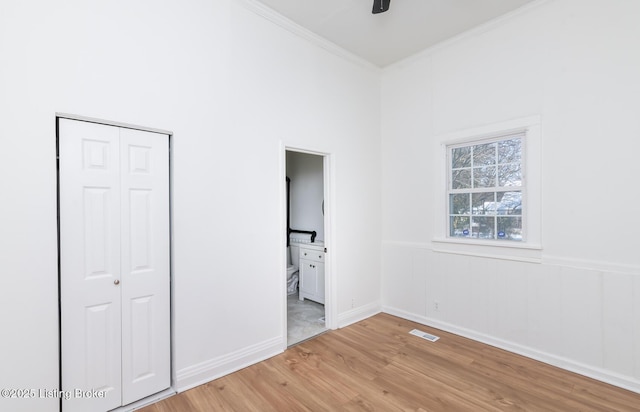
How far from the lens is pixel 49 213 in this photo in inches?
75.2

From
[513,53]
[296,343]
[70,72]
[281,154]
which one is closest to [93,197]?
[70,72]

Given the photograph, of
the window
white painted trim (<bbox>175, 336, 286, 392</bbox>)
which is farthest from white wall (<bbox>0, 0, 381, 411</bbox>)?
the window

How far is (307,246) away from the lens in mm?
4598

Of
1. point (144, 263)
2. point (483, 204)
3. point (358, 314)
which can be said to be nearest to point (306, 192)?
point (358, 314)

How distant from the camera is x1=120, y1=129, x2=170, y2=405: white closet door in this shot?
2.24 metres

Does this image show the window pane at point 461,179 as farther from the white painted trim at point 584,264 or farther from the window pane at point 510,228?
the white painted trim at point 584,264

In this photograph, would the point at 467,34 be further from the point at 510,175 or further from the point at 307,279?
the point at 307,279

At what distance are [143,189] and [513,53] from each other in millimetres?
3771

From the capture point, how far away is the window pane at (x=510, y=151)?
123 inches

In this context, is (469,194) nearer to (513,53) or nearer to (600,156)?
(600,156)

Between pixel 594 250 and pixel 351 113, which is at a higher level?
pixel 351 113

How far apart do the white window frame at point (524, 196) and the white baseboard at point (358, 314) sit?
1.30m

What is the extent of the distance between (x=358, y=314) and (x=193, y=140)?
115 inches

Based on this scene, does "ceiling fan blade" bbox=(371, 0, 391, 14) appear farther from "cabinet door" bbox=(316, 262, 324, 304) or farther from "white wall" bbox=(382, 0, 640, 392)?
"cabinet door" bbox=(316, 262, 324, 304)
